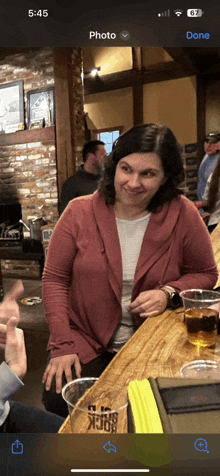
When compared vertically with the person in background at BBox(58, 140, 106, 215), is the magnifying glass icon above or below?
below

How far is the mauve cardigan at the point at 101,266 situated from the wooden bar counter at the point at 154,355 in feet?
0.74

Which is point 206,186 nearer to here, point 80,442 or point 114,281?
point 114,281

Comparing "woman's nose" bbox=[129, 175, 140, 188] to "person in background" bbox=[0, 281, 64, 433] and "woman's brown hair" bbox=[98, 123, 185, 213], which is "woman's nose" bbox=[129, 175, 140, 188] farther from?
"person in background" bbox=[0, 281, 64, 433]

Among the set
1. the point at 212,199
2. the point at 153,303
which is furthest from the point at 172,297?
the point at 212,199

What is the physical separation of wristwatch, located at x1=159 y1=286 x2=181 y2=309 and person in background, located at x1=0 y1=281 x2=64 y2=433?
32 cm

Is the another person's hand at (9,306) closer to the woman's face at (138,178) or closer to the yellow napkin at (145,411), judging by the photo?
the yellow napkin at (145,411)

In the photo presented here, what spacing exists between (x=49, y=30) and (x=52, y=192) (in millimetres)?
3159

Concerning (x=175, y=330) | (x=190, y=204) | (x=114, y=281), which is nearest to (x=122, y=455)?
(x=175, y=330)

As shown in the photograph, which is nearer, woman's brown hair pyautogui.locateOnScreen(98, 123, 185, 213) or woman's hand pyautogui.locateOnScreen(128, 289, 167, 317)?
woman's hand pyautogui.locateOnScreen(128, 289, 167, 317)

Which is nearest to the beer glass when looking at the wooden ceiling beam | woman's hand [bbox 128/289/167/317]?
woman's hand [bbox 128/289/167/317]

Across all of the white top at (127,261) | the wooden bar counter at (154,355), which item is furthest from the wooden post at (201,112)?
the wooden bar counter at (154,355)

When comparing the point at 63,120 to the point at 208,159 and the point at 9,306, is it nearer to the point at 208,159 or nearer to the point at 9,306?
the point at 208,159

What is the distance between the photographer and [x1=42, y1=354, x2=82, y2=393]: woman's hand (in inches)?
30.7

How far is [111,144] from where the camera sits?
91 cm
